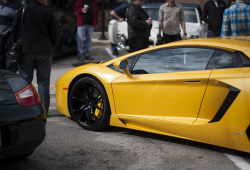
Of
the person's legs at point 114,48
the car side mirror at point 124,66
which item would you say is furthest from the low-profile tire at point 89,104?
the person's legs at point 114,48

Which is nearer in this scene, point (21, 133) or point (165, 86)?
point (21, 133)

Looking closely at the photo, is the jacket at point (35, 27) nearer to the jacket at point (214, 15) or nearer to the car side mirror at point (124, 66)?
the car side mirror at point (124, 66)

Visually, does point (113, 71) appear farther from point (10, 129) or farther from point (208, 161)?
point (10, 129)

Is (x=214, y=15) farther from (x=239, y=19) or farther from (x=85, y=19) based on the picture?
(x=85, y=19)

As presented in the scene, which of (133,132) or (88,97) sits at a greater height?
(88,97)

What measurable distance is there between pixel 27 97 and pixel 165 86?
1593mm

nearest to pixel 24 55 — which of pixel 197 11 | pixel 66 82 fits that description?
pixel 66 82

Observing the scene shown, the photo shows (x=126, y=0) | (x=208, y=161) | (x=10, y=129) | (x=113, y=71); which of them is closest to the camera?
(x=10, y=129)

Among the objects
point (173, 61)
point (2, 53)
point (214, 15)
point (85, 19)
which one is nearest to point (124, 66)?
point (173, 61)

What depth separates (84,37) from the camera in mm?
12852

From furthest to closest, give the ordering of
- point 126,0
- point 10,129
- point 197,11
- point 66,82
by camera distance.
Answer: point 126,0
point 197,11
point 66,82
point 10,129

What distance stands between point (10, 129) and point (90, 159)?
1068mm

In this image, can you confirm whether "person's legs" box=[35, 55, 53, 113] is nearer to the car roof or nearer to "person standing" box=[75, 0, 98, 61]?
the car roof

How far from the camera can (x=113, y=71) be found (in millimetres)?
5750
